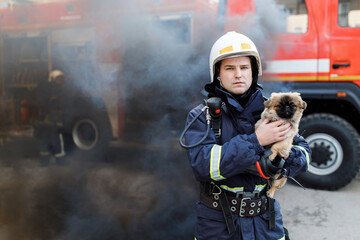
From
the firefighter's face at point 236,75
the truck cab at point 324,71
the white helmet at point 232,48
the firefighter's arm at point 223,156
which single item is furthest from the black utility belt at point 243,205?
the truck cab at point 324,71

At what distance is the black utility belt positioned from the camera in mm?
1433

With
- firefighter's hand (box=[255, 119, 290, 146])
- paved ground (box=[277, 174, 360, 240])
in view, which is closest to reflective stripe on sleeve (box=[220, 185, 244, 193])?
firefighter's hand (box=[255, 119, 290, 146])

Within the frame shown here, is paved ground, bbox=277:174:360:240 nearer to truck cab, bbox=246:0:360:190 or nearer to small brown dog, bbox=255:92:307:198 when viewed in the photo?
truck cab, bbox=246:0:360:190

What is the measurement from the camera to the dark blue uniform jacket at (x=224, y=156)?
4.32 ft

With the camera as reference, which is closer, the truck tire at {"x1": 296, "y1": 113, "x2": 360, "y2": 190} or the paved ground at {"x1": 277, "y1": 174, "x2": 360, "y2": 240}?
the paved ground at {"x1": 277, "y1": 174, "x2": 360, "y2": 240}

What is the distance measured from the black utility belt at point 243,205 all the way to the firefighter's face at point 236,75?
1.75ft

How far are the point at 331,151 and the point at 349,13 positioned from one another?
168 cm

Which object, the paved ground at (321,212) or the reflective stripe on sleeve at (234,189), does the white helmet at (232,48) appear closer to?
the reflective stripe on sleeve at (234,189)

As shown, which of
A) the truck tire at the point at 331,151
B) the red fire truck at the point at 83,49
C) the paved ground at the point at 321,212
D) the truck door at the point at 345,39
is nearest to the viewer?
the paved ground at the point at 321,212

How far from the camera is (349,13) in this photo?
3.52 meters

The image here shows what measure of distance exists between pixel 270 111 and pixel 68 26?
4.94 m

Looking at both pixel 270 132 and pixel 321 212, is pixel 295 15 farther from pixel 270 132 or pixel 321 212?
pixel 270 132

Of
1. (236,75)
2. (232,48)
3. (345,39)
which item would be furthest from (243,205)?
(345,39)

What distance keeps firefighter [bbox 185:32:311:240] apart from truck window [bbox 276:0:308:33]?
2.52 meters
